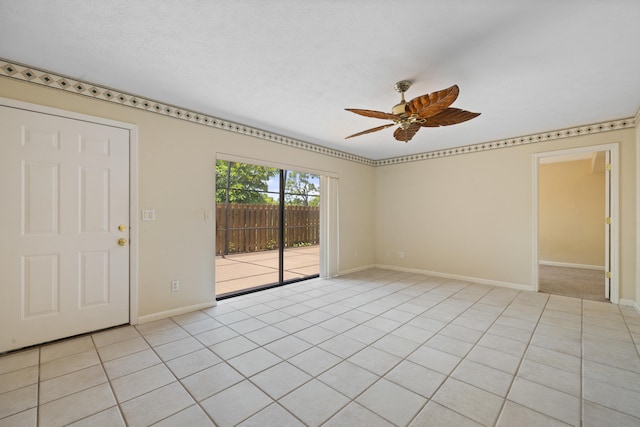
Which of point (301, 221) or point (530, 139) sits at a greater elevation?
point (530, 139)

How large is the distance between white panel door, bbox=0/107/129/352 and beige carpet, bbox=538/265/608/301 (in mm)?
5863

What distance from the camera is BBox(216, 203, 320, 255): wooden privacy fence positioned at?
688 centimetres

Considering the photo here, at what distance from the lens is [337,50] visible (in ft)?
6.99

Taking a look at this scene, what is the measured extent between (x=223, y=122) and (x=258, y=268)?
327 centimetres

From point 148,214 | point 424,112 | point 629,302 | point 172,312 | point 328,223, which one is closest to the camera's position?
point 424,112

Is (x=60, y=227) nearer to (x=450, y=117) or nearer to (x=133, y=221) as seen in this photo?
(x=133, y=221)

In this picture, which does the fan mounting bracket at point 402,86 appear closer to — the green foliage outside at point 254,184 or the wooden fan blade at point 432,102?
the wooden fan blade at point 432,102

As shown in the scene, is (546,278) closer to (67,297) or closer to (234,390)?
(234,390)

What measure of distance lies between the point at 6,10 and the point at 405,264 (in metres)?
5.97

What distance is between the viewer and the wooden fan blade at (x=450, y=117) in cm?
237

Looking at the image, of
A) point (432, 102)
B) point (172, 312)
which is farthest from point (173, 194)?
point (432, 102)

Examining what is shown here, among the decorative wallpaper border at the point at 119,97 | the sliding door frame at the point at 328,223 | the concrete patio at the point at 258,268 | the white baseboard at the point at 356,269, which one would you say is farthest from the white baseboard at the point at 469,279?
the decorative wallpaper border at the point at 119,97

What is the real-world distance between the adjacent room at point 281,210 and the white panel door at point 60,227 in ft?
0.05

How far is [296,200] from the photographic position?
7.12 meters
